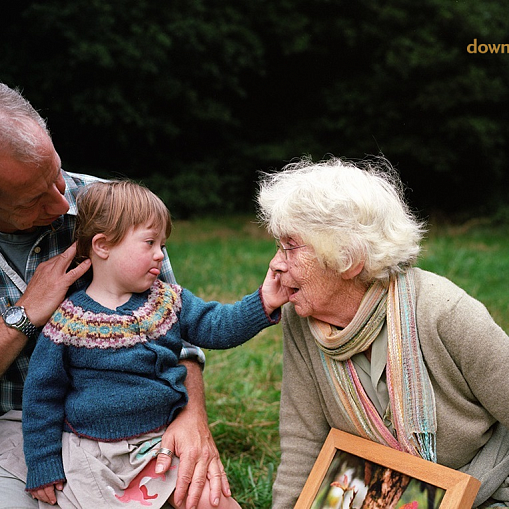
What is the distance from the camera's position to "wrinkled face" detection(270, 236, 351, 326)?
2182mm

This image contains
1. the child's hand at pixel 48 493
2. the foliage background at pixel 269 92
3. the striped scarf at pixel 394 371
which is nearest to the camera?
the striped scarf at pixel 394 371

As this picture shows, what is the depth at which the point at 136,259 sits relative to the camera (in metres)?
2.27

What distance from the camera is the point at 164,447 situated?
226cm

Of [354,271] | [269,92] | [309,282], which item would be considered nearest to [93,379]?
[309,282]

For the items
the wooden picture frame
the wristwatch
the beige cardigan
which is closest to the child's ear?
the wristwatch

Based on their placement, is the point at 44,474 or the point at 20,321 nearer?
the point at 44,474

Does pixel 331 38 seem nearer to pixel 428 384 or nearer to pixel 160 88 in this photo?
pixel 160 88

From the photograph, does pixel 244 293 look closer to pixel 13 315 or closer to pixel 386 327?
pixel 13 315

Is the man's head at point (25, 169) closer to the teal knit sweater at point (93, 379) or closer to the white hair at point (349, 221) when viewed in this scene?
the teal knit sweater at point (93, 379)

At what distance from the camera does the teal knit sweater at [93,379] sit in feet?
7.19

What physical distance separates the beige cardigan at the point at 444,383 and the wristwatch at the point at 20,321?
0.91 m

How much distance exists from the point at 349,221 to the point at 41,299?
1098mm

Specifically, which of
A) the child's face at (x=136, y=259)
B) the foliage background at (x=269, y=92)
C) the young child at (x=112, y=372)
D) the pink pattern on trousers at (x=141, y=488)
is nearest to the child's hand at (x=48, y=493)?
the young child at (x=112, y=372)

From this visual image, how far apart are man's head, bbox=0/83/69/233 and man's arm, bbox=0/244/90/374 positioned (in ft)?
0.68
